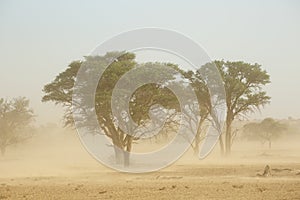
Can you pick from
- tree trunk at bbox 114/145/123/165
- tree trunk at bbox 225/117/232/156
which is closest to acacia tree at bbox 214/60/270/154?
tree trunk at bbox 225/117/232/156

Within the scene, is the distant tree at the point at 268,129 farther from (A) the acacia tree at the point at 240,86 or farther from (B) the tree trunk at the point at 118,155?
(B) the tree trunk at the point at 118,155

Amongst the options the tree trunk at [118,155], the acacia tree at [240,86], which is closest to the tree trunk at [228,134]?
the acacia tree at [240,86]

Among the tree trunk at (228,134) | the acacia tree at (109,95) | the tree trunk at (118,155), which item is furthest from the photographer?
the tree trunk at (228,134)

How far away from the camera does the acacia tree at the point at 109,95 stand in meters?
30.7

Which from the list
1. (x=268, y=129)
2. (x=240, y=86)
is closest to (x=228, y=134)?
(x=240, y=86)

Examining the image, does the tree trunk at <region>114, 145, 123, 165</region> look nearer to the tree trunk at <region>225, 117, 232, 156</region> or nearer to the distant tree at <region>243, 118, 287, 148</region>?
the tree trunk at <region>225, 117, 232, 156</region>

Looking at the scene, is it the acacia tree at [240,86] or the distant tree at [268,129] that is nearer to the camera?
the acacia tree at [240,86]

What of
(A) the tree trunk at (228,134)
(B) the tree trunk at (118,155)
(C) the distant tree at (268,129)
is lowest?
(B) the tree trunk at (118,155)

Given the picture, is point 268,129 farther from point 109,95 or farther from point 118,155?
point 109,95

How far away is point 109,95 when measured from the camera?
98.4ft

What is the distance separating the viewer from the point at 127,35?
95.6 feet

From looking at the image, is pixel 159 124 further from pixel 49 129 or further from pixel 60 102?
pixel 49 129

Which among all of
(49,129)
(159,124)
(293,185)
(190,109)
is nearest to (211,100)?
(190,109)

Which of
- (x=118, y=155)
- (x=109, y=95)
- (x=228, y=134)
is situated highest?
(x=109, y=95)
